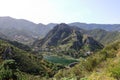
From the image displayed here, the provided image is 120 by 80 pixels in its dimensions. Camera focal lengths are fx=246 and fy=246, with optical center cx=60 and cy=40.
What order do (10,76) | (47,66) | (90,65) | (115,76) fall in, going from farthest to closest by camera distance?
(47,66) < (90,65) < (10,76) < (115,76)

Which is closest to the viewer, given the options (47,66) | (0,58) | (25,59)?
(0,58)

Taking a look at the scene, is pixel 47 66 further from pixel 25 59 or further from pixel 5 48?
pixel 5 48

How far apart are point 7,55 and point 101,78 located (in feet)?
365

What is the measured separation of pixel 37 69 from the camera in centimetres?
12456

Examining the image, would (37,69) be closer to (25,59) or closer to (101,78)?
(25,59)

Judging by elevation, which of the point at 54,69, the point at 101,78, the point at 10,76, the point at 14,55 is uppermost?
the point at 101,78

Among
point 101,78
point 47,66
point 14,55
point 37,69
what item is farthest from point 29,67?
point 101,78

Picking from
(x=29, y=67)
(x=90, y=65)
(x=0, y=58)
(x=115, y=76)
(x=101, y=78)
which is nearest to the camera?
(x=101, y=78)

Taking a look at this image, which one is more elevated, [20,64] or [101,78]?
[101,78]

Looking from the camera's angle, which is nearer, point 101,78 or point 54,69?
point 101,78

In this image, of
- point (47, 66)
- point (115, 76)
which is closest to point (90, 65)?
point (115, 76)

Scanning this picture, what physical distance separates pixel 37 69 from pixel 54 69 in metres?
17.1

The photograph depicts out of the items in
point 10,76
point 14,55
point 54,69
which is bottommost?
point 54,69

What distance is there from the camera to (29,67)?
123 metres
